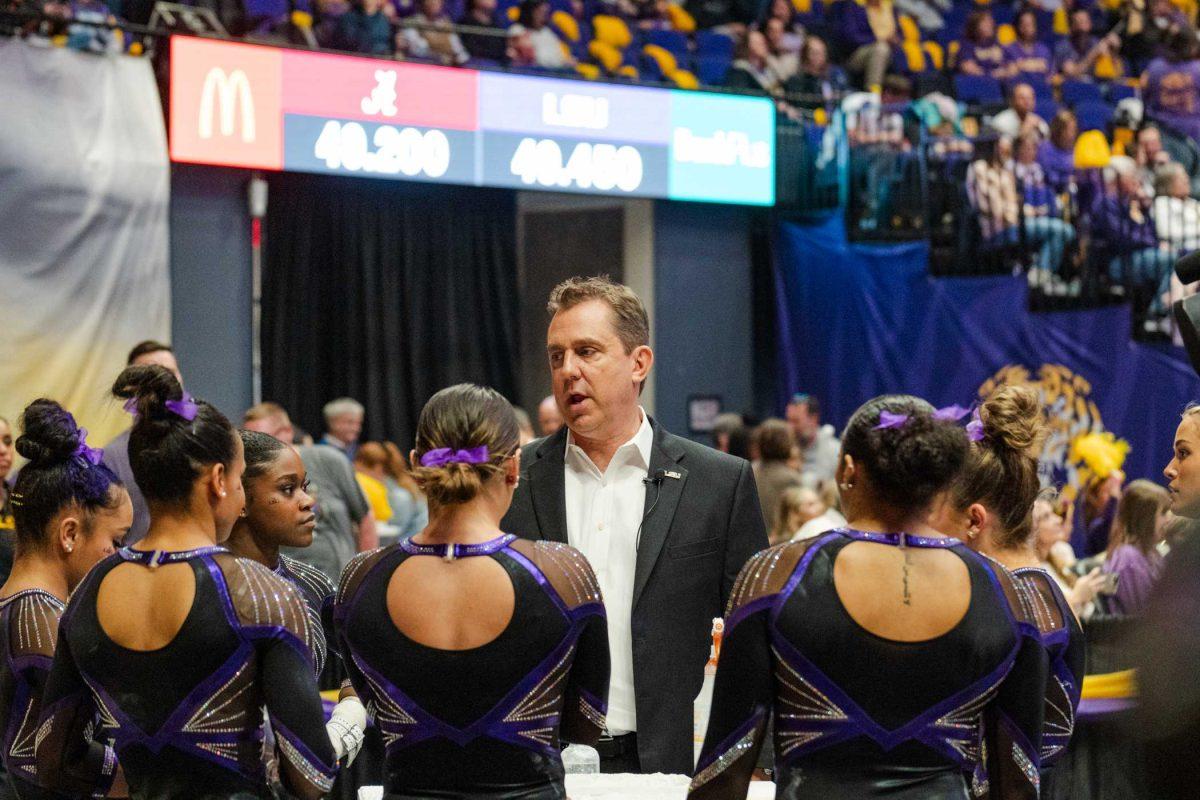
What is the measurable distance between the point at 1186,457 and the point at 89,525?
8.12ft

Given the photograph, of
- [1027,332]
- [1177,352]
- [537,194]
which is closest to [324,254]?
[537,194]

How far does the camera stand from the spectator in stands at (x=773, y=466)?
782cm

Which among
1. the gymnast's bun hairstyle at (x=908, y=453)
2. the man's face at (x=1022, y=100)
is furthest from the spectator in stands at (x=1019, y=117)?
the gymnast's bun hairstyle at (x=908, y=453)

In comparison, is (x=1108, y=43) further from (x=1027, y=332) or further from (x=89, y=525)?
(x=89, y=525)

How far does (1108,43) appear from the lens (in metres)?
12.7

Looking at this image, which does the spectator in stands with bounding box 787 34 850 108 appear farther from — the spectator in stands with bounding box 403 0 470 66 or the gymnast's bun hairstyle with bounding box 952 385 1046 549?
the gymnast's bun hairstyle with bounding box 952 385 1046 549

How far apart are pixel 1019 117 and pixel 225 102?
6012 millimetres

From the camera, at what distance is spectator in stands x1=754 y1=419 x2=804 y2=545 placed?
7.82m

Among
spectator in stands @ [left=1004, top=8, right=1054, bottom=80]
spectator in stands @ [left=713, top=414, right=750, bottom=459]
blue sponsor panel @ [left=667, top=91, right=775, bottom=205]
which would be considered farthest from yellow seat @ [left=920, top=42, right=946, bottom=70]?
spectator in stands @ [left=713, top=414, right=750, bottom=459]

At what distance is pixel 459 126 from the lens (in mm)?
8836

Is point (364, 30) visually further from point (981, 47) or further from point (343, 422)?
point (981, 47)

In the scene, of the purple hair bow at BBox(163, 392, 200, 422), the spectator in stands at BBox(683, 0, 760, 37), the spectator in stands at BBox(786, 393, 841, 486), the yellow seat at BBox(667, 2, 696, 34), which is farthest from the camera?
the spectator in stands at BBox(683, 0, 760, 37)

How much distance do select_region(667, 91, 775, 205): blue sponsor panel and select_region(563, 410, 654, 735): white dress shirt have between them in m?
6.60

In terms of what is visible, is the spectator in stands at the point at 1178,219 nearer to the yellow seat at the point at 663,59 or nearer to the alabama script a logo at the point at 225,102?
the yellow seat at the point at 663,59
